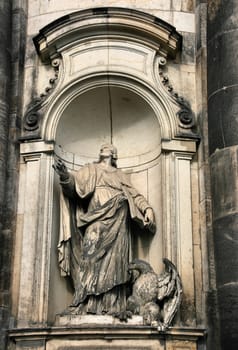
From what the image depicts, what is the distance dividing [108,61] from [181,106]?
1163 millimetres

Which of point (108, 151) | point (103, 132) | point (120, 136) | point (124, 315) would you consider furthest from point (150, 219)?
point (103, 132)

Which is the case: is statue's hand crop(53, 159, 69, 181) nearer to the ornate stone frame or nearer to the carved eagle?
the ornate stone frame

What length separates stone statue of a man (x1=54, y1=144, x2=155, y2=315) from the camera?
Result: 29.8 ft

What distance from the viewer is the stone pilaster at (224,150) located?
338 inches

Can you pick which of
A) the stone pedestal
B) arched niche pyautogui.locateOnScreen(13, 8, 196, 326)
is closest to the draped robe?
arched niche pyautogui.locateOnScreen(13, 8, 196, 326)

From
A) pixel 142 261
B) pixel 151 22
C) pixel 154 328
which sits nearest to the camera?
pixel 154 328

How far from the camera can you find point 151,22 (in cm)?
1009

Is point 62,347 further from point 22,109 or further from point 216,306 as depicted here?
point 22,109

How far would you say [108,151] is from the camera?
401 inches

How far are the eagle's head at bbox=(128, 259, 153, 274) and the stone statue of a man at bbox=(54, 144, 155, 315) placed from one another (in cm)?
12

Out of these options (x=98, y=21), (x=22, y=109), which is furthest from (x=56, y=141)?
(x=98, y=21)

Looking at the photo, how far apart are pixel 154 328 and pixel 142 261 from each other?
0.96 metres

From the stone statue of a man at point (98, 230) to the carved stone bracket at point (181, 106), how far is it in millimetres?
1068

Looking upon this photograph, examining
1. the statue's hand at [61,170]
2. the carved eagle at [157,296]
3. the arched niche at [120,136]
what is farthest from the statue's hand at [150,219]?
the statue's hand at [61,170]
